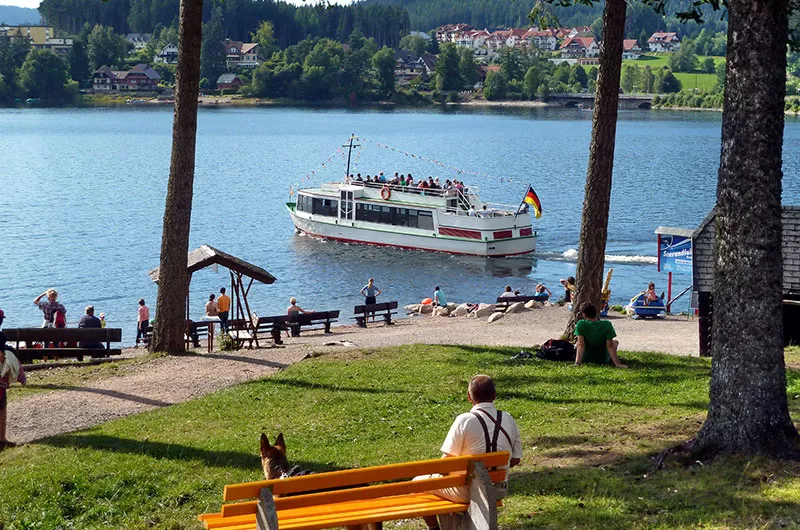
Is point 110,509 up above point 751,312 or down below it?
below

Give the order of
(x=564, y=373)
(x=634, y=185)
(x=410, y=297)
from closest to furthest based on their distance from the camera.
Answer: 1. (x=564, y=373)
2. (x=410, y=297)
3. (x=634, y=185)

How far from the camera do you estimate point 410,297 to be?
44.2 meters

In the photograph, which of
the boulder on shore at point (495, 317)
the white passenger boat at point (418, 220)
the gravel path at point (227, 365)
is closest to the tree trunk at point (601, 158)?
the gravel path at point (227, 365)

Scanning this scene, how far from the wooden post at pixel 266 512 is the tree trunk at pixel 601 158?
11.8 m

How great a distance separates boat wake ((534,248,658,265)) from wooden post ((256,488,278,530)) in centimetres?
4439

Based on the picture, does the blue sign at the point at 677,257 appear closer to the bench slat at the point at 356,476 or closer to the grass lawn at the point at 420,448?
the grass lawn at the point at 420,448

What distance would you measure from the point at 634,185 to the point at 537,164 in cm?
2126

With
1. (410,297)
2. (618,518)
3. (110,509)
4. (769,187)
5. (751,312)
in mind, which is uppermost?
(769,187)

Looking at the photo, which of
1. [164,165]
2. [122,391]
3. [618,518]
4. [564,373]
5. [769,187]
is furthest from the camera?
[164,165]

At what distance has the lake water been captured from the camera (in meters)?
46.7

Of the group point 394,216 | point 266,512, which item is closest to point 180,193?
point 266,512

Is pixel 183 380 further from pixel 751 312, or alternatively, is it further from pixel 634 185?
pixel 634 185

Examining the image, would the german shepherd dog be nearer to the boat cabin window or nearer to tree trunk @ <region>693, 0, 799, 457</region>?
tree trunk @ <region>693, 0, 799, 457</region>

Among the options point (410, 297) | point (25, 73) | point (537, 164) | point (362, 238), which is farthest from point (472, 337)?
point (25, 73)
